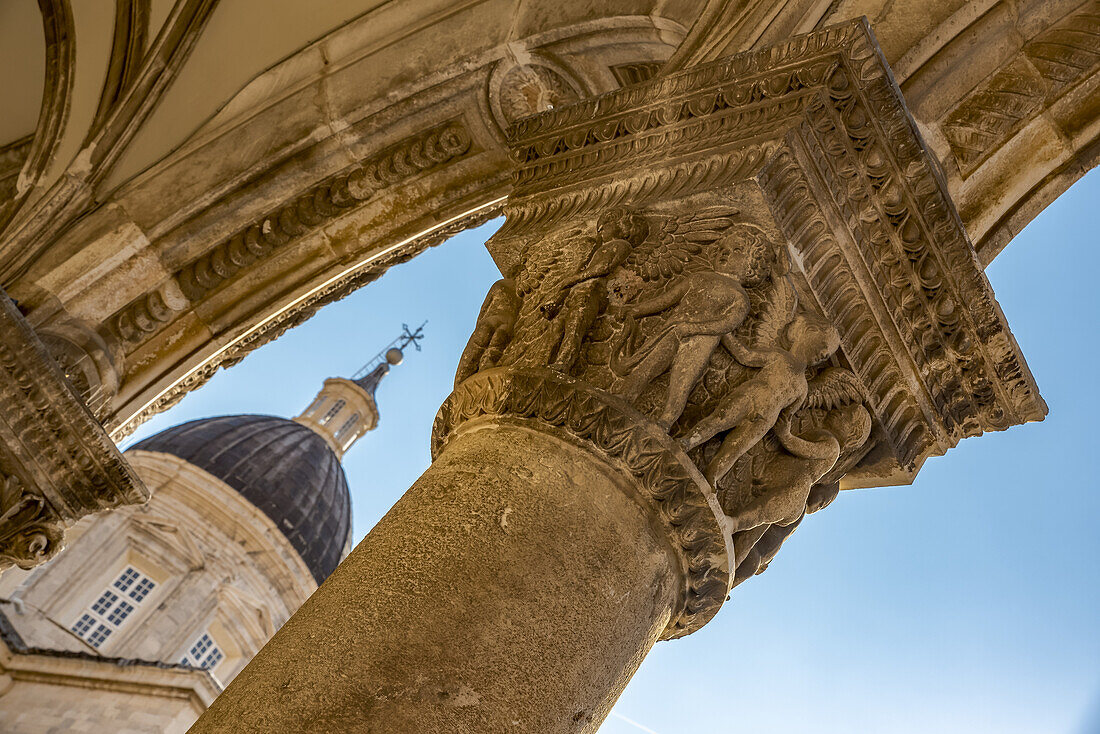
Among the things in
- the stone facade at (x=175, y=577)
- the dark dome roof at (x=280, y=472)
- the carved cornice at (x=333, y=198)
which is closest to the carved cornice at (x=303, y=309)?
the carved cornice at (x=333, y=198)

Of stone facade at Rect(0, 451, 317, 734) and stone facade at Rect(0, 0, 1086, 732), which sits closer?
stone facade at Rect(0, 0, 1086, 732)

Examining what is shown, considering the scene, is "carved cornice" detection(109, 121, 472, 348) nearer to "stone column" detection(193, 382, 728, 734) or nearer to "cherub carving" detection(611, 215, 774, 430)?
"cherub carving" detection(611, 215, 774, 430)

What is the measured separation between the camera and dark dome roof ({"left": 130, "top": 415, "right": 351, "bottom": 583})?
22.4 meters

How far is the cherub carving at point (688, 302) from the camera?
8.34 ft

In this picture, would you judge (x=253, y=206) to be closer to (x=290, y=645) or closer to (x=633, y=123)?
(x=633, y=123)

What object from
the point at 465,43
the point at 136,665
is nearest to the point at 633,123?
the point at 465,43

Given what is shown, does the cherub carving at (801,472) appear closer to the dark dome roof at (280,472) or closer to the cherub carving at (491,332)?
the cherub carving at (491,332)

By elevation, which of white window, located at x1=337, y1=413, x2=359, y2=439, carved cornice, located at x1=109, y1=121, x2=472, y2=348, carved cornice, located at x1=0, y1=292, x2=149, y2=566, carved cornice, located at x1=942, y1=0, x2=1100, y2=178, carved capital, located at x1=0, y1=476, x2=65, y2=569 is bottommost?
carved capital, located at x1=0, y1=476, x2=65, y2=569

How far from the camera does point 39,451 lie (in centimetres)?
441

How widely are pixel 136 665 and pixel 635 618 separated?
47.6ft

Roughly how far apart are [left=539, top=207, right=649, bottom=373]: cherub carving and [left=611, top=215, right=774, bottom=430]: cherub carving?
80 millimetres

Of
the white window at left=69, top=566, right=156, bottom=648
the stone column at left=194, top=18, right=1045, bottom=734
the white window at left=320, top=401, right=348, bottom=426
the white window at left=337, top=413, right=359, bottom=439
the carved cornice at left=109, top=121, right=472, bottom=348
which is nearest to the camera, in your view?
the stone column at left=194, top=18, right=1045, bottom=734

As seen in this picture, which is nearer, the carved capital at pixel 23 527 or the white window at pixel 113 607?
the carved capital at pixel 23 527

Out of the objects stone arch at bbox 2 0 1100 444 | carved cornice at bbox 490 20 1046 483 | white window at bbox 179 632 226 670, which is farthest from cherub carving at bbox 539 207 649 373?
white window at bbox 179 632 226 670
